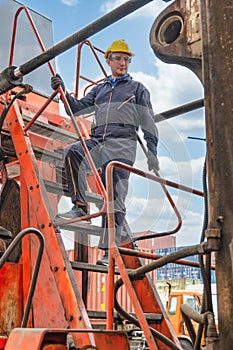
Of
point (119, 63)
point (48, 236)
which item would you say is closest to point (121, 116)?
point (119, 63)

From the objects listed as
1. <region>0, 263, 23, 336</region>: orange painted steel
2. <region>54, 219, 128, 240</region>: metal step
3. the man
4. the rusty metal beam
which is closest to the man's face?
the man

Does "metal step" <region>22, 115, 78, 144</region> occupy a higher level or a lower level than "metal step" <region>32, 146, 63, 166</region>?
higher

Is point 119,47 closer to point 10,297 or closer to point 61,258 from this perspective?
point 61,258

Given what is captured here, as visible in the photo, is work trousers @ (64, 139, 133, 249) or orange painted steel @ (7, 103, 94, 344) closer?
orange painted steel @ (7, 103, 94, 344)

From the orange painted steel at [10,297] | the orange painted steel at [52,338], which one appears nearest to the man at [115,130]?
the orange painted steel at [10,297]

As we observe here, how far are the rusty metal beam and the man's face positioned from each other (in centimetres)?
300

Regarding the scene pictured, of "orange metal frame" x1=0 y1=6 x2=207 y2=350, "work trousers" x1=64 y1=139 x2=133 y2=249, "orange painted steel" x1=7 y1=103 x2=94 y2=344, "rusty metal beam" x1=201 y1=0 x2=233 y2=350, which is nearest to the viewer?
"rusty metal beam" x1=201 y1=0 x2=233 y2=350

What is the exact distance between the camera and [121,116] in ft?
15.2

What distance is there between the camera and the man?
4.28 m

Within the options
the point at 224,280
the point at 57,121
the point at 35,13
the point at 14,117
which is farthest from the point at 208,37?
the point at 35,13

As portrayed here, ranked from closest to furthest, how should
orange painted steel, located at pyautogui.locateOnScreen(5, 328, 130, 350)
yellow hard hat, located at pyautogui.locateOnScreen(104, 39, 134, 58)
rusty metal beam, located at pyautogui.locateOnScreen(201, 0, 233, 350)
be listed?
rusty metal beam, located at pyautogui.locateOnScreen(201, 0, 233, 350)
orange painted steel, located at pyautogui.locateOnScreen(5, 328, 130, 350)
yellow hard hat, located at pyautogui.locateOnScreen(104, 39, 134, 58)

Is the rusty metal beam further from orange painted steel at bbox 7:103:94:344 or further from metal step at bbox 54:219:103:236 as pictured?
metal step at bbox 54:219:103:236

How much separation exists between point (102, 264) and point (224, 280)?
2437 millimetres

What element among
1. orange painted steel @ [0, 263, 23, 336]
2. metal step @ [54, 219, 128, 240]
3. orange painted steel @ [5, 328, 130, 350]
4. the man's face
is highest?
the man's face
